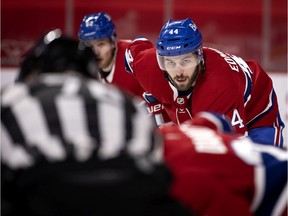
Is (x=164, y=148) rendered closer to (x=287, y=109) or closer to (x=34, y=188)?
(x=34, y=188)

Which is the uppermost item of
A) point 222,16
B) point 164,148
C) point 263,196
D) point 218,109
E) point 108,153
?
point 108,153

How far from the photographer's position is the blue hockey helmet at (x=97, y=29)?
454 centimetres

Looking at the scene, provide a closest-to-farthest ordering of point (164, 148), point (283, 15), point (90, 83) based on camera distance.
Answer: point (90, 83), point (164, 148), point (283, 15)

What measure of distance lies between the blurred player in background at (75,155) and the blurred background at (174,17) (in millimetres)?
5870

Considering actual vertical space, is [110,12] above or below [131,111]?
below

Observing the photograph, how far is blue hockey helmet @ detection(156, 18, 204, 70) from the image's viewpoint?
3078mm

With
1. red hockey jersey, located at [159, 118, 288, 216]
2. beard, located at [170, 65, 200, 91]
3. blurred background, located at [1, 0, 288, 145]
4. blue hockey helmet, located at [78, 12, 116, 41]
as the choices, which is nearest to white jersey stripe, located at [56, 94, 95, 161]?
red hockey jersey, located at [159, 118, 288, 216]

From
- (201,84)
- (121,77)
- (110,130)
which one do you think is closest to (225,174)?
(110,130)

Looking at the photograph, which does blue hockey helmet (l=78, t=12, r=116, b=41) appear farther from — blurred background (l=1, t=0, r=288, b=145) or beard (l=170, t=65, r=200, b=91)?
blurred background (l=1, t=0, r=288, b=145)

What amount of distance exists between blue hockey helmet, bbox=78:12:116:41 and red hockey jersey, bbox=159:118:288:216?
277cm

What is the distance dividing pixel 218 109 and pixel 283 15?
16.3ft

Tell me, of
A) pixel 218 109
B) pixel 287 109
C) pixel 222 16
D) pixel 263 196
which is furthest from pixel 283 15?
pixel 263 196

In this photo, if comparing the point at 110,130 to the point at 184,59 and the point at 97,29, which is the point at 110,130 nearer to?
the point at 184,59

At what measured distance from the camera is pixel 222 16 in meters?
7.80
